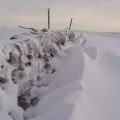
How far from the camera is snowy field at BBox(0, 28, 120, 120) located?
3.40 m

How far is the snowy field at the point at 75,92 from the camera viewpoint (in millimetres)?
3396

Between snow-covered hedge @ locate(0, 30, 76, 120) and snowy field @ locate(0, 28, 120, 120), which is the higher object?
snow-covered hedge @ locate(0, 30, 76, 120)

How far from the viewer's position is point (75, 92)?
3885 millimetres

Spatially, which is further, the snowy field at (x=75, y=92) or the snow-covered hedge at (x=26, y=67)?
the snowy field at (x=75, y=92)

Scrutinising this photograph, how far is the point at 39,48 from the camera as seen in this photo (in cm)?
410

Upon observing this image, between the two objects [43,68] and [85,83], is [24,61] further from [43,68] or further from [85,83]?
[85,83]

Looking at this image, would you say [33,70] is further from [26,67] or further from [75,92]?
[75,92]

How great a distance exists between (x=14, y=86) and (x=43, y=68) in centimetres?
86

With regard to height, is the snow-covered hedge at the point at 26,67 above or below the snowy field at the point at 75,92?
above

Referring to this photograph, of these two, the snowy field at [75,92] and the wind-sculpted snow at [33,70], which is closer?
the wind-sculpted snow at [33,70]

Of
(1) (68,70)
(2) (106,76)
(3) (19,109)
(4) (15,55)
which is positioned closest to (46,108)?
(3) (19,109)

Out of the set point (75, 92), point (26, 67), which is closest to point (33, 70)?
point (26, 67)

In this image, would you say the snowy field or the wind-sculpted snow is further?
Answer: the snowy field

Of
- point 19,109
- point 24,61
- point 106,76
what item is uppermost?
point 24,61
